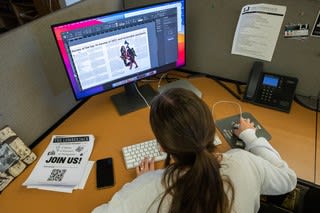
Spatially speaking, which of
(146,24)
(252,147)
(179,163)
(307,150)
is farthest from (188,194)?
(146,24)

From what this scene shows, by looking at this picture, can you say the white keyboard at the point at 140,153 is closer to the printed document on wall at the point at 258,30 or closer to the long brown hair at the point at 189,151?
the long brown hair at the point at 189,151

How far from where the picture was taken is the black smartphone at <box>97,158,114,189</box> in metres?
0.86

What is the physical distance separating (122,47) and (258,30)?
23.5 inches

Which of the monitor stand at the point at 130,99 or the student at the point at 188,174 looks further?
the monitor stand at the point at 130,99

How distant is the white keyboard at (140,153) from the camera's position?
92cm

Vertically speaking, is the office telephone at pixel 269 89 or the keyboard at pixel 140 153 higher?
the office telephone at pixel 269 89

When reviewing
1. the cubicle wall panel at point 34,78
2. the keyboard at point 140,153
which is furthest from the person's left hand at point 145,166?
the cubicle wall panel at point 34,78

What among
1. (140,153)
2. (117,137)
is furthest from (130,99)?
(140,153)

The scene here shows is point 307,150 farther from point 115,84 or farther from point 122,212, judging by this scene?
point 115,84

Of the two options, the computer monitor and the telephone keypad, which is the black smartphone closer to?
the computer monitor

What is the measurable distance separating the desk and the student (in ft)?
0.60

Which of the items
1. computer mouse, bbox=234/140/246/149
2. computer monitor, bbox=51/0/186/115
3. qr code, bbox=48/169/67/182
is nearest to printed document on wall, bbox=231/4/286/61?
computer monitor, bbox=51/0/186/115

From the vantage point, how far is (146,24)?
1.04m

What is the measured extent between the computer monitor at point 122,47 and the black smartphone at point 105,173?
29 cm
